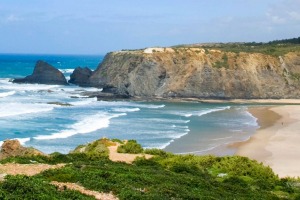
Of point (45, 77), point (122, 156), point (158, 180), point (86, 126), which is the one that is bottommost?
point (86, 126)

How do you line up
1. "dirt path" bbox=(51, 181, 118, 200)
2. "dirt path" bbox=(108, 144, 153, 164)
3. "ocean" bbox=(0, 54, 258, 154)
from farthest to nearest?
"ocean" bbox=(0, 54, 258, 154), "dirt path" bbox=(108, 144, 153, 164), "dirt path" bbox=(51, 181, 118, 200)

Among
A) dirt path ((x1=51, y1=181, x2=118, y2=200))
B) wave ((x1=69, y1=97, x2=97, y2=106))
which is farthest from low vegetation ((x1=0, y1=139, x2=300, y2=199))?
wave ((x1=69, y1=97, x2=97, y2=106))

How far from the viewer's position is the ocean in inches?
1603

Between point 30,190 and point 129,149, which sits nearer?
point 30,190

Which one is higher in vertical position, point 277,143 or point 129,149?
point 129,149

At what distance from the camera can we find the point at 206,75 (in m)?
87.7

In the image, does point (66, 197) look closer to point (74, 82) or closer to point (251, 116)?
point (251, 116)

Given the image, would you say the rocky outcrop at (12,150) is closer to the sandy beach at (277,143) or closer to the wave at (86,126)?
the sandy beach at (277,143)

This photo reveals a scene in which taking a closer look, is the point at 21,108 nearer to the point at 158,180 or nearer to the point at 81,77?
the point at 158,180

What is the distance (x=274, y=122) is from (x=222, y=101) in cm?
2627

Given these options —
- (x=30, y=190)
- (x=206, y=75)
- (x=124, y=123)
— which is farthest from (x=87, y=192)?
(x=206, y=75)

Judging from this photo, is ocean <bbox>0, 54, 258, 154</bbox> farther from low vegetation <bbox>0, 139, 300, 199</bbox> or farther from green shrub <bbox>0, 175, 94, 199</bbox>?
green shrub <bbox>0, 175, 94, 199</bbox>

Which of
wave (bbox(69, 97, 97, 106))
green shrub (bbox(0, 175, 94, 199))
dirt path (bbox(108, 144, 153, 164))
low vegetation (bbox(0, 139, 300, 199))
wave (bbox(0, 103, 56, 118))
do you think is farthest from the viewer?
wave (bbox(69, 97, 97, 106))

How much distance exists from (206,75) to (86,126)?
139 ft
